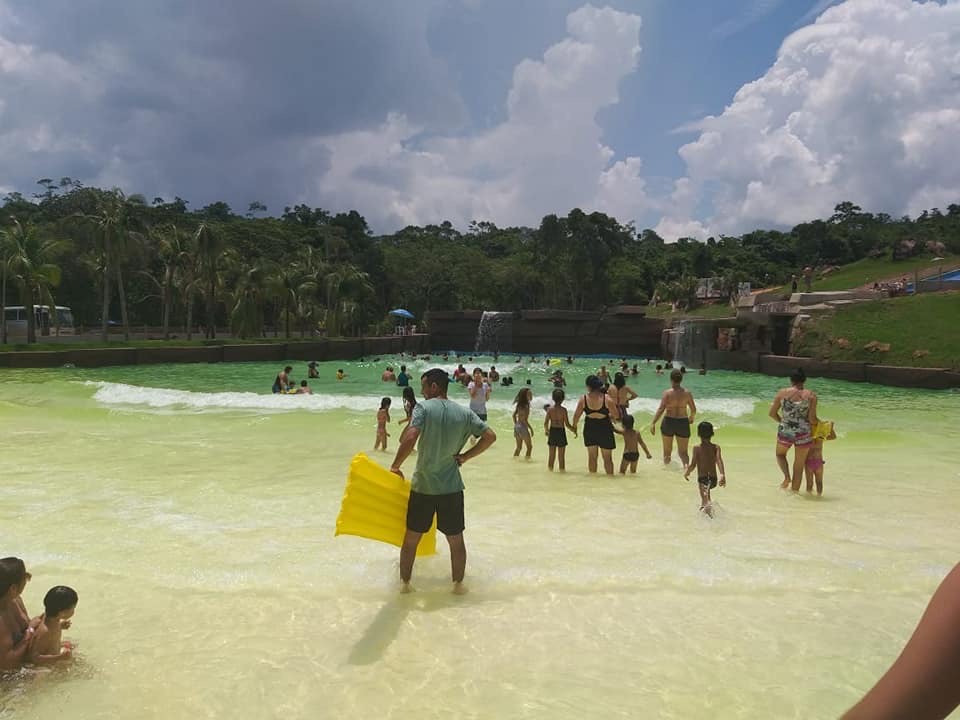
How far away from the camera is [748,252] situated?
92125mm

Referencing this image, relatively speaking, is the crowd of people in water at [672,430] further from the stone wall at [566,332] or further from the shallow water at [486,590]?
the stone wall at [566,332]

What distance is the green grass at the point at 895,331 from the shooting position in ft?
102

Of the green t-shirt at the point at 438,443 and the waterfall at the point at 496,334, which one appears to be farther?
the waterfall at the point at 496,334

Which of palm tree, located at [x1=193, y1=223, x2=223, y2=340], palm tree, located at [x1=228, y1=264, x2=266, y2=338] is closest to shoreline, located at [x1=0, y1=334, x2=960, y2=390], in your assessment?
palm tree, located at [x1=228, y1=264, x2=266, y2=338]

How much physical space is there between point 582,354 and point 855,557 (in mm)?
58069

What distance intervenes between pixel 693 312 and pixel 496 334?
64.7 ft

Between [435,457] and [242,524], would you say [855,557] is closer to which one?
[435,457]

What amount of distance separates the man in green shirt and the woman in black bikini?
5034 millimetres

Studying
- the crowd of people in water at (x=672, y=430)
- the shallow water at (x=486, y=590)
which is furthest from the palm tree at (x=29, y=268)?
the crowd of people in water at (x=672, y=430)

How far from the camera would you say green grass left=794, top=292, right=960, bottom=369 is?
3097cm

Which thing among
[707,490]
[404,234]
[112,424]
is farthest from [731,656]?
[404,234]

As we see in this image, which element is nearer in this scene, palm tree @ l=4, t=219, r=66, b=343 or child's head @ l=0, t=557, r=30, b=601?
child's head @ l=0, t=557, r=30, b=601

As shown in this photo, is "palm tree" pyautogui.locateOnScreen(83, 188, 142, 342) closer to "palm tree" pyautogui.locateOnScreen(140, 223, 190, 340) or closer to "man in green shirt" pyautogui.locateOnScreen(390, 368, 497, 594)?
"palm tree" pyautogui.locateOnScreen(140, 223, 190, 340)

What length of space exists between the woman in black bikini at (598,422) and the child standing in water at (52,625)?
7.21m
